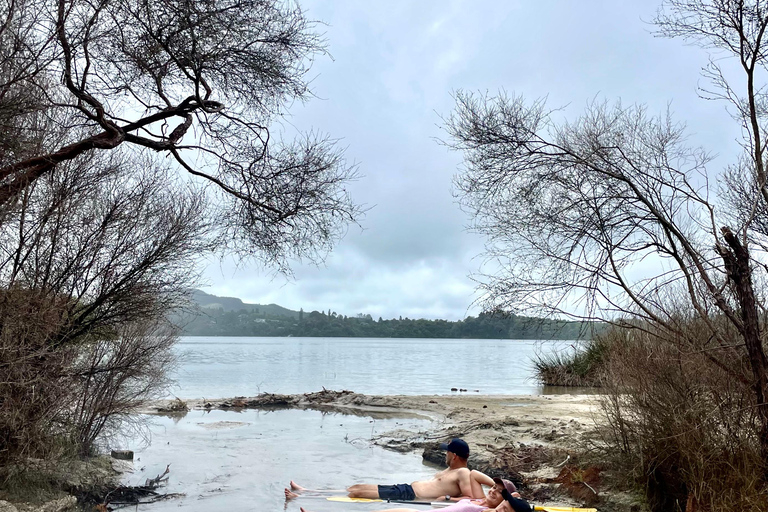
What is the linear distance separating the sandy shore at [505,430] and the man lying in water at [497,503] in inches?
62.0

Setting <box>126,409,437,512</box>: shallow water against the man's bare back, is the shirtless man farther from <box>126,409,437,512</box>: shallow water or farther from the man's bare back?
<box>126,409,437,512</box>: shallow water

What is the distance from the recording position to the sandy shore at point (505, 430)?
9320mm

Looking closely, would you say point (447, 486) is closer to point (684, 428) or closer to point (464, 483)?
point (464, 483)

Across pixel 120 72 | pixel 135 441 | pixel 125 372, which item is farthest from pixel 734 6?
pixel 135 441

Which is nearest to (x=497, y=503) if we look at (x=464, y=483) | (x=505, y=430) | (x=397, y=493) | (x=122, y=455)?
(x=464, y=483)

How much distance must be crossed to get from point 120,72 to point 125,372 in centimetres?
562

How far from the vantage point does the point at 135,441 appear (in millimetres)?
15352

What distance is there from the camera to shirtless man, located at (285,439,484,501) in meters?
8.71

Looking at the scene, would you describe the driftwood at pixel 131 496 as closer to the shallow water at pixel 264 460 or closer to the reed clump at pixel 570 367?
the shallow water at pixel 264 460

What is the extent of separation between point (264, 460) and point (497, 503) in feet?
23.5

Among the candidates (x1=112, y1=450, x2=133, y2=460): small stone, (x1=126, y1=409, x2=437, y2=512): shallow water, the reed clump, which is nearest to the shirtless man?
(x1=126, y1=409, x2=437, y2=512): shallow water

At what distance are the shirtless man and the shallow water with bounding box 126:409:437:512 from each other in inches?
8.9

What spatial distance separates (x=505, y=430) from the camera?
48.2 ft

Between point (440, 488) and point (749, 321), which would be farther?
point (440, 488)
